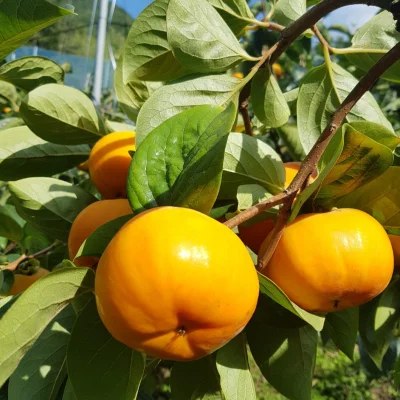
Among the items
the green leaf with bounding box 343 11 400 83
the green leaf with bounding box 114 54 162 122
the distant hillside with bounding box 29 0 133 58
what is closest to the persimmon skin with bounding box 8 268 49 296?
the green leaf with bounding box 114 54 162 122

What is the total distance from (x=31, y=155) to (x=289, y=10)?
67 cm

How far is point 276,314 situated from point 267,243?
5.1 inches

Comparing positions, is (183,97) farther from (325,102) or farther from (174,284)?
(174,284)

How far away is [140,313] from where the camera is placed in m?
0.56

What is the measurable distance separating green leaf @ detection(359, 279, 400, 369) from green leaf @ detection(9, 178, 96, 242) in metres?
0.73

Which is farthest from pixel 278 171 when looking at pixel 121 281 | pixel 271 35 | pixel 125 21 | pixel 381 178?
pixel 125 21

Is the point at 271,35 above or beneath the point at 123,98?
beneath

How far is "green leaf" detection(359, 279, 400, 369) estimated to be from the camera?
1.24 m

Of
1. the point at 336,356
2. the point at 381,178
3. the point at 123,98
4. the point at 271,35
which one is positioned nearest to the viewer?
the point at 381,178

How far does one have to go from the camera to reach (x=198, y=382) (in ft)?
2.89

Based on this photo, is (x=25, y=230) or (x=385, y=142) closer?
(x=385, y=142)

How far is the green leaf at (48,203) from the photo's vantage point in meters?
1.08

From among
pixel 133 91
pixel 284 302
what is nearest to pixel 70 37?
pixel 133 91

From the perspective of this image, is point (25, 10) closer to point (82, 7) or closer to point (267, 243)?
point (267, 243)
